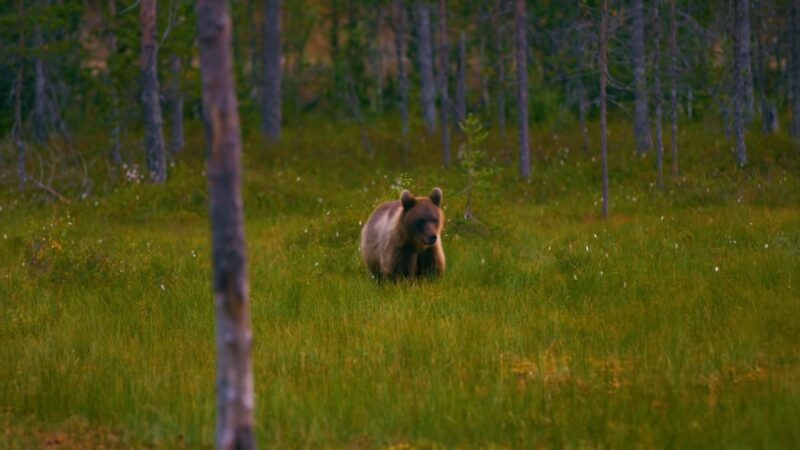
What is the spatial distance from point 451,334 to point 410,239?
3.13 metres

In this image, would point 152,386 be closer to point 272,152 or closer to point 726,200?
point 726,200

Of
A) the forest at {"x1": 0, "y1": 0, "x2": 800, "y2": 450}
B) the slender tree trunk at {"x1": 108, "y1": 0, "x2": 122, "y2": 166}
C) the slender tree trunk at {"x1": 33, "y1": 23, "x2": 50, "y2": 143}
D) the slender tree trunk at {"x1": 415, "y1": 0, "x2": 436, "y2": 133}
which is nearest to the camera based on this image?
the forest at {"x1": 0, "y1": 0, "x2": 800, "y2": 450}

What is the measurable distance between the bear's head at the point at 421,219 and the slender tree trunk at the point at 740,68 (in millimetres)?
10534

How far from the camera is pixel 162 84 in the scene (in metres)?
32.7

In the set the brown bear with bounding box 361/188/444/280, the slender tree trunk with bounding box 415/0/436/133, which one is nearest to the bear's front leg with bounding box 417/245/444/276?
the brown bear with bounding box 361/188/444/280

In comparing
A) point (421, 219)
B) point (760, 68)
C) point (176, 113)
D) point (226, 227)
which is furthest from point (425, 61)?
point (226, 227)

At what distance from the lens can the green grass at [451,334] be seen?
6.30 meters

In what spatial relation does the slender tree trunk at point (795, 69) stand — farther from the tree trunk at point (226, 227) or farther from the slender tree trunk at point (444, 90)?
the tree trunk at point (226, 227)

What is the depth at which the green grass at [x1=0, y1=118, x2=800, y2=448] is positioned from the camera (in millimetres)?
6305

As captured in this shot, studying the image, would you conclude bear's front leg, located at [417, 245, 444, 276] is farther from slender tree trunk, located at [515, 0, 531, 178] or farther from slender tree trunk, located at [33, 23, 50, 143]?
slender tree trunk, located at [33, 23, 50, 143]

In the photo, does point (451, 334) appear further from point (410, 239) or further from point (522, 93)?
point (522, 93)

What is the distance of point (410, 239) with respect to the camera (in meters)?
11.4

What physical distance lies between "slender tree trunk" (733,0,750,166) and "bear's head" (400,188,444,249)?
415 inches

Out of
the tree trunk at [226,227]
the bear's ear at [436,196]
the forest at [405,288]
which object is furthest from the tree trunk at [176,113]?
the tree trunk at [226,227]
